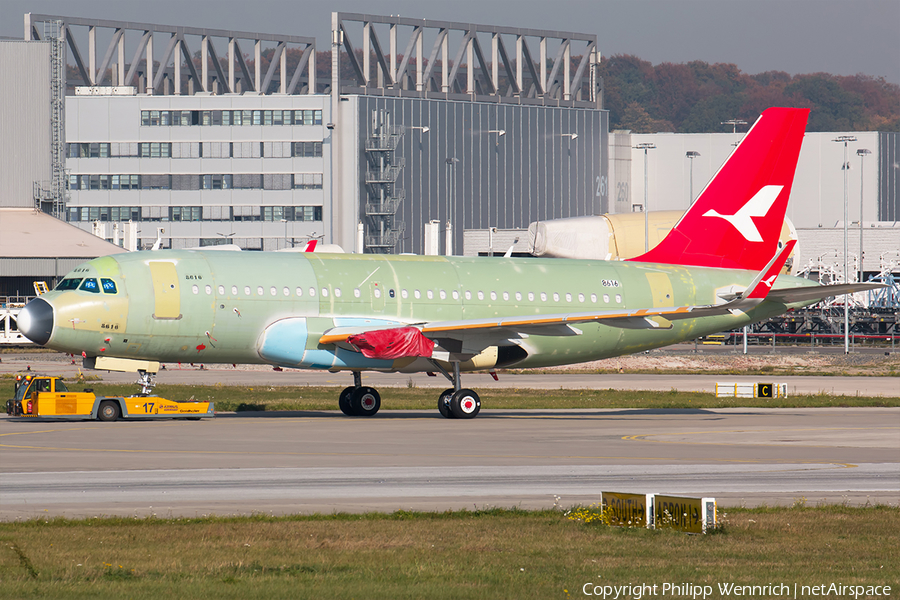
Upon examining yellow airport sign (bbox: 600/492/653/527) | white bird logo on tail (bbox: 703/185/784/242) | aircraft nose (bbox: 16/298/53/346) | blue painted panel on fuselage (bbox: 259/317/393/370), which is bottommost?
yellow airport sign (bbox: 600/492/653/527)

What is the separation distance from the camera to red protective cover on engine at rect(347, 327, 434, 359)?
128 feet

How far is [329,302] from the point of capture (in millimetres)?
40031

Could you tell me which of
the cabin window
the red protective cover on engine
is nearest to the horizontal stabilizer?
the red protective cover on engine

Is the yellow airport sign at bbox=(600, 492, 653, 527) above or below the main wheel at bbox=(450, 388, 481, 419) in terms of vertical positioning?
above

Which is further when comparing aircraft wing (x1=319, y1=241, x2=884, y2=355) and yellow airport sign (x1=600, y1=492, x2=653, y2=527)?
aircraft wing (x1=319, y1=241, x2=884, y2=355)

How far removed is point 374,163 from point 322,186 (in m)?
6.94

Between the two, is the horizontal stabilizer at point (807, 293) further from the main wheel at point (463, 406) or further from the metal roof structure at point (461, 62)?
the metal roof structure at point (461, 62)

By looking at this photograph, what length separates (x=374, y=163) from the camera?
456 feet

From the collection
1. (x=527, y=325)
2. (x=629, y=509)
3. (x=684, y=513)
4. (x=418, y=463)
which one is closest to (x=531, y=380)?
(x=527, y=325)

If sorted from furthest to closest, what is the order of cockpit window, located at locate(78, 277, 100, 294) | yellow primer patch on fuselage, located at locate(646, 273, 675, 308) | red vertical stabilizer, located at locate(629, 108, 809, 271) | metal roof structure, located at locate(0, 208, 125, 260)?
metal roof structure, located at locate(0, 208, 125, 260) → red vertical stabilizer, located at locate(629, 108, 809, 271) → yellow primer patch on fuselage, located at locate(646, 273, 675, 308) → cockpit window, located at locate(78, 277, 100, 294)

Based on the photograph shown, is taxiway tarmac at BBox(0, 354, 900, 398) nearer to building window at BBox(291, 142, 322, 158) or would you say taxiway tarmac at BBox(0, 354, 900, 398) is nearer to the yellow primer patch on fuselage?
the yellow primer patch on fuselage

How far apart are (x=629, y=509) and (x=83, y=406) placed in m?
24.0

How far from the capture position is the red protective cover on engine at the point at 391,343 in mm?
38906

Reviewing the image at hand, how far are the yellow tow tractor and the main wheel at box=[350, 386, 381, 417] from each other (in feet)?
18.6
